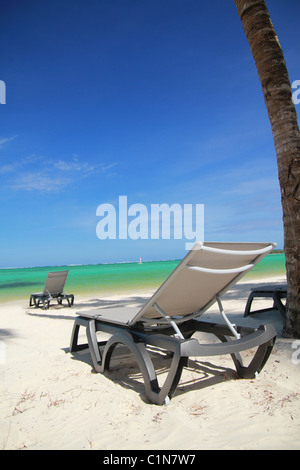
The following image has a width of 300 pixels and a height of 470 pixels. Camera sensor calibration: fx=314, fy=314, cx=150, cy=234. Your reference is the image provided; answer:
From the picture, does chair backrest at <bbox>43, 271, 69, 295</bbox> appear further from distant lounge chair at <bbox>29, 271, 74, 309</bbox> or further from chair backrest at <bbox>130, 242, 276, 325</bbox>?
chair backrest at <bbox>130, 242, 276, 325</bbox>

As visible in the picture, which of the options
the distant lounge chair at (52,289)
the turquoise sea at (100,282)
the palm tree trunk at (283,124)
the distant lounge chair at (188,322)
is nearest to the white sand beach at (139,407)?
the distant lounge chair at (188,322)

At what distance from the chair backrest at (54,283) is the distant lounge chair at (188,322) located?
19.6ft

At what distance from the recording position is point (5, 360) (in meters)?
3.72

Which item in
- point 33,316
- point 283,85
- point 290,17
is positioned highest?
point 290,17

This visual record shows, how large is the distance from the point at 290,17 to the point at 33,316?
9340 millimetres

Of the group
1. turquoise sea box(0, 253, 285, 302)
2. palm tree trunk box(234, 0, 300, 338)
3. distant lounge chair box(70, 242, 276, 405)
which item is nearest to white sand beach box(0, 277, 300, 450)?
distant lounge chair box(70, 242, 276, 405)

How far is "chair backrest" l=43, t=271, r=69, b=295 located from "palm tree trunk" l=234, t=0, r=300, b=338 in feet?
22.0

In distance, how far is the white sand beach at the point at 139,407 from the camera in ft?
6.25

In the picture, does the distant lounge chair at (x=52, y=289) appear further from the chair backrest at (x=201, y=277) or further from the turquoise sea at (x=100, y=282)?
the chair backrest at (x=201, y=277)

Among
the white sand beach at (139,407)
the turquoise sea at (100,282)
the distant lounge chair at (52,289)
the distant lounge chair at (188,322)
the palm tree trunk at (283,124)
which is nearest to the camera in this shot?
the white sand beach at (139,407)
